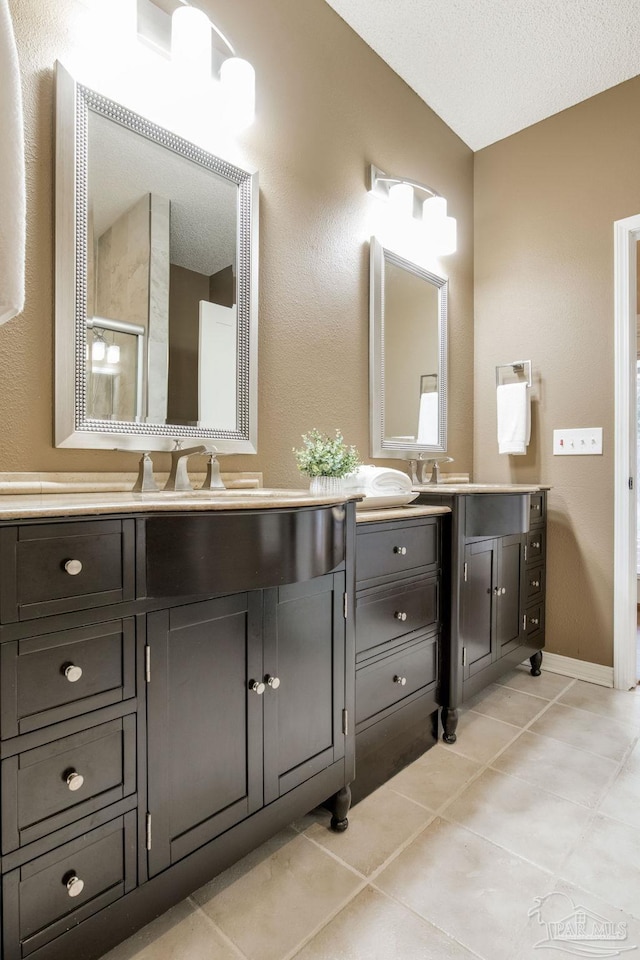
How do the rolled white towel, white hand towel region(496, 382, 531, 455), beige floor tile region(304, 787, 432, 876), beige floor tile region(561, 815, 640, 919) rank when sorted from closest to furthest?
beige floor tile region(561, 815, 640, 919) → beige floor tile region(304, 787, 432, 876) → the rolled white towel → white hand towel region(496, 382, 531, 455)

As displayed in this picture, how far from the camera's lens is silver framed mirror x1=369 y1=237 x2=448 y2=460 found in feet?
7.43

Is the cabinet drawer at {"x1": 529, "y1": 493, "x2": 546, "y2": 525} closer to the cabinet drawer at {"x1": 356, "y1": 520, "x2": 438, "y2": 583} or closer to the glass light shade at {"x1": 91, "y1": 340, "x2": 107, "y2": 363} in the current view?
the cabinet drawer at {"x1": 356, "y1": 520, "x2": 438, "y2": 583}

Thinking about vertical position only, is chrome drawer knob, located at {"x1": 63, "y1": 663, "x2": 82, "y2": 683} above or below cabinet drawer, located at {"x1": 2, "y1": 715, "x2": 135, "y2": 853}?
above

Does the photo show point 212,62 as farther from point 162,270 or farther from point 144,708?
point 144,708

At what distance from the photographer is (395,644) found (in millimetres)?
1644

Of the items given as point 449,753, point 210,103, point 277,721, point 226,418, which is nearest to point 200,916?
point 277,721

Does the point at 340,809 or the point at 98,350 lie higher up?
the point at 98,350

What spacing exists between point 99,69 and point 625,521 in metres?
2.62

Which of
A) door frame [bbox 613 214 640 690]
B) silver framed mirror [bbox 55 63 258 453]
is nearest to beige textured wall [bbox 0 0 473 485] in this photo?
silver framed mirror [bbox 55 63 258 453]

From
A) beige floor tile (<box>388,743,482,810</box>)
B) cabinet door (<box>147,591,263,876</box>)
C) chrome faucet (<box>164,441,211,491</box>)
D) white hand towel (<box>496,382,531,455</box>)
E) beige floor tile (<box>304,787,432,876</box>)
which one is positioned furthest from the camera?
white hand towel (<box>496,382,531,455</box>)

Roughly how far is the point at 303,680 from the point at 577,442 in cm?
196

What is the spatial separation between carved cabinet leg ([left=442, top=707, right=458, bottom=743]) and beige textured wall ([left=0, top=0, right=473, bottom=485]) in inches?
40.1

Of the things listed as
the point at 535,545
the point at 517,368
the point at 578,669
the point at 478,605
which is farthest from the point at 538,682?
the point at 517,368

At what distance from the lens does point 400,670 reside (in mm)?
1670
